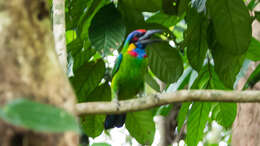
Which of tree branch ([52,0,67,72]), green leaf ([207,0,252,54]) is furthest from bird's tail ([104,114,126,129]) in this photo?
tree branch ([52,0,67,72])

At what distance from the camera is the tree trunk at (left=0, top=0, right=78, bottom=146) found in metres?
1.04

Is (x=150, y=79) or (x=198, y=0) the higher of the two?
(x=198, y=0)

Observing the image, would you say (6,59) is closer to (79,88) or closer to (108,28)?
(108,28)

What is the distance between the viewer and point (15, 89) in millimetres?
1065

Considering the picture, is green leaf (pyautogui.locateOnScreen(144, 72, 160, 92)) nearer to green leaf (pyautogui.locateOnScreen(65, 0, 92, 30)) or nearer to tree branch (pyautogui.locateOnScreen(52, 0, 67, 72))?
green leaf (pyautogui.locateOnScreen(65, 0, 92, 30))

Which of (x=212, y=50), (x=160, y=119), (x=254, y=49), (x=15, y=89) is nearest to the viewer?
(x=15, y=89)

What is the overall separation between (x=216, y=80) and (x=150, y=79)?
56 centimetres

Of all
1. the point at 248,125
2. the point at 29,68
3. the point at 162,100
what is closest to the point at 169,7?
the point at 162,100

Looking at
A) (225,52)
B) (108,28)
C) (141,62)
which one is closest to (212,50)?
(225,52)

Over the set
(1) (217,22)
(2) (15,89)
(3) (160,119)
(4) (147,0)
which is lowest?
(3) (160,119)

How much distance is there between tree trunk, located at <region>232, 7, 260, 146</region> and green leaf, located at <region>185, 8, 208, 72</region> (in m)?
1.34

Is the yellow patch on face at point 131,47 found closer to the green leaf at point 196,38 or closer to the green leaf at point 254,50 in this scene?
the green leaf at point 196,38

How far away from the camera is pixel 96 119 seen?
309 centimetres

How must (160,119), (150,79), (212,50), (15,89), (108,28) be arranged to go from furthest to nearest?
(160,119), (150,79), (212,50), (108,28), (15,89)
